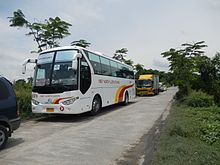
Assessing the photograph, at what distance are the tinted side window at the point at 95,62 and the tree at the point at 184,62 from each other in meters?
7.90

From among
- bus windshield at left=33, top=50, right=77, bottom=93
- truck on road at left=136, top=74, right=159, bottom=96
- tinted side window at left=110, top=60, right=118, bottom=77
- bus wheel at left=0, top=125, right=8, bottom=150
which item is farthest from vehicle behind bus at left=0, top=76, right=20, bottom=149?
truck on road at left=136, top=74, right=159, bottom=96

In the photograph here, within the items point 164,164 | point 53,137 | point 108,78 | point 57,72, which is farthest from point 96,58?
point 164,164

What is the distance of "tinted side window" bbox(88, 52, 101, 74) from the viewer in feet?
41.3

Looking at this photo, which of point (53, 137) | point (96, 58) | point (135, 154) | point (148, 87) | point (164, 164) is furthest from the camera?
point (148, 87)

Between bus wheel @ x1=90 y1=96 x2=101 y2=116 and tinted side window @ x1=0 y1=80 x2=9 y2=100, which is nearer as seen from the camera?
tinted side window @ x1=0 y1=80 x2=9 y2=100

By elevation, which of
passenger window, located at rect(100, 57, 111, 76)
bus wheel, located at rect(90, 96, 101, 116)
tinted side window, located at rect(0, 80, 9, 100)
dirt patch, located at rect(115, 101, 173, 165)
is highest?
passenger window, located at rect(100, 57, 111, 76)

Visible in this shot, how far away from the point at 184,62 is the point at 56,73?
11.1 metres

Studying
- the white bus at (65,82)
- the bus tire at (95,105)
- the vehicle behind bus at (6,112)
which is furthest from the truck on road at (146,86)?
the vehicle behind bus at (6,112)

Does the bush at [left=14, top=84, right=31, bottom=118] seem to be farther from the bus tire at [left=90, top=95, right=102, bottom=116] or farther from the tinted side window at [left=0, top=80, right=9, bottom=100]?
the tinted side window at [left=0, top=80, right=9, bottom=100]

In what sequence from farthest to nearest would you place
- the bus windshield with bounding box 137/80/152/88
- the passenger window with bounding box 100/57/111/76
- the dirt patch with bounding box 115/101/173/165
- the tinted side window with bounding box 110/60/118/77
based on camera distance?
the bus windshield with bounding box 137/80/152/88
the tinted side window with bounding box 110/60/118/77
the passenger window with bounding box 100/57/111/76
the dirt patch with bounding box 115/101/173/165

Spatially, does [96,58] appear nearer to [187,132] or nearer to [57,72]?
[57,72]

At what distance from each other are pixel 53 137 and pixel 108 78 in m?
7.55

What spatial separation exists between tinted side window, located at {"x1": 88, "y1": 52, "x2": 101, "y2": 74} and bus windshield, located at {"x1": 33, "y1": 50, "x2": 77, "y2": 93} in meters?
1.52

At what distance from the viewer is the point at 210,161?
184 inches
